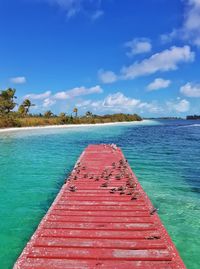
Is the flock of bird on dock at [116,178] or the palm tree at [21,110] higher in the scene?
the palm tree at [21,110]

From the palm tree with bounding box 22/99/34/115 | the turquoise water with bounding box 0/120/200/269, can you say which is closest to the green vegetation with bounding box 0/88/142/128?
the palm tree with bounding box 22/99/34/115

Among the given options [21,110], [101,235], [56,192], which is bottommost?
[56,192]

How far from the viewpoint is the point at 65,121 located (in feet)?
356

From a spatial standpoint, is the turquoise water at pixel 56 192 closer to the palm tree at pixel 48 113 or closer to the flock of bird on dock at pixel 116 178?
the flock of bird on dock at pixel 116 178

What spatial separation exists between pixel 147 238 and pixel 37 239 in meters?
2.54

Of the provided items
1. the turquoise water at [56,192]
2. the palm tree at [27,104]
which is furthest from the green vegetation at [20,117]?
the turquoise water at [56,192]

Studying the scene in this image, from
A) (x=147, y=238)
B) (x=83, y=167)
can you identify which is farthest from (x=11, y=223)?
(x=83, y=167)

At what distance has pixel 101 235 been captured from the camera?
7.49 metres

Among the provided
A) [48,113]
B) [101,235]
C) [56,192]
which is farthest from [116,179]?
[48,113]

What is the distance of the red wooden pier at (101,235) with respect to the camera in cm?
624

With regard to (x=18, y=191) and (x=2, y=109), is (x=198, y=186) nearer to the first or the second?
Answer: (x=18, y=191)

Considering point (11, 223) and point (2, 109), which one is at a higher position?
point (2, 109)

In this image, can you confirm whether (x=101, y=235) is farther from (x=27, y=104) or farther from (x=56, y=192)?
(x=27, y=104)

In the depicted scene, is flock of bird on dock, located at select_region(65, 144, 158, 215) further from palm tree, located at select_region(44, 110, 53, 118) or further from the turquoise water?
palm tree, located at select_region(44, 110, 53, 118)
